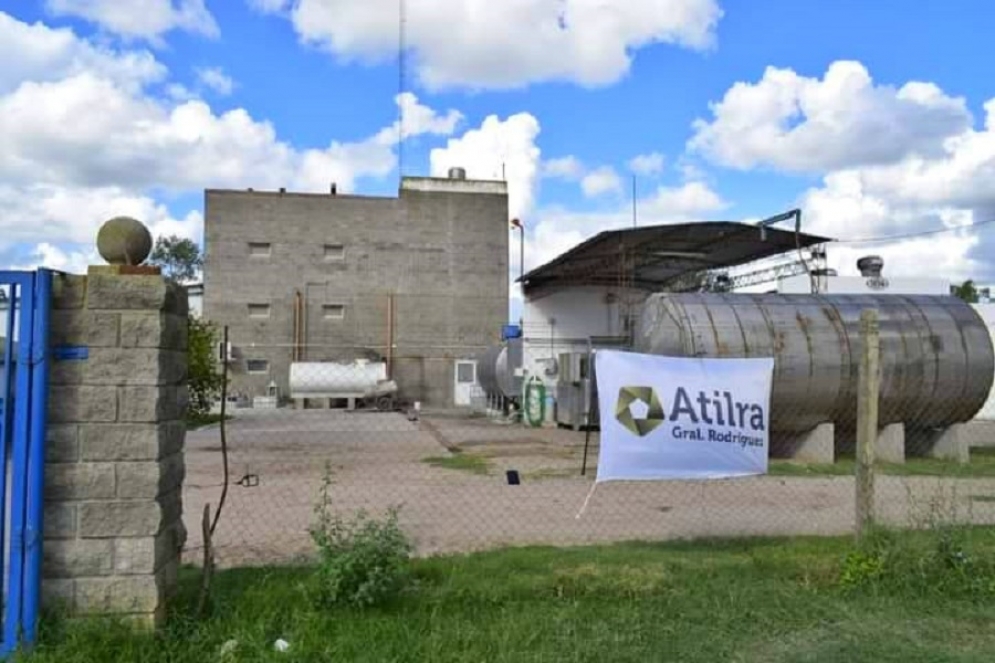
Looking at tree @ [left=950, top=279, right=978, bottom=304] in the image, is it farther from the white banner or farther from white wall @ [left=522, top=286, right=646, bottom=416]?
the white banner

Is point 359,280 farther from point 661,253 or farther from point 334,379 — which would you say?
point 661,253

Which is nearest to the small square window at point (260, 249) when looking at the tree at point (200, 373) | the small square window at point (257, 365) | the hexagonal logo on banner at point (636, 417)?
the small square window at point (257, 365)

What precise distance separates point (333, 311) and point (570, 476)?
1181 inches

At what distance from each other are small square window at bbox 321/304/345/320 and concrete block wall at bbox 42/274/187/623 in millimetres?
37579

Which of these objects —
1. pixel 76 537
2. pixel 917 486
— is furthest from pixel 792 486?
pixel 76 537

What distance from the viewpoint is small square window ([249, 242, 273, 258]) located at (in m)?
41.2

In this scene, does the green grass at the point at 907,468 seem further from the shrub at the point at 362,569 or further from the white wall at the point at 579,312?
the white wall at the point at 579,312

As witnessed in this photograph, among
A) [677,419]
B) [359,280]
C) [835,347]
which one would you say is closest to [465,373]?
[359,280]

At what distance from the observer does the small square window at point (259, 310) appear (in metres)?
40.8

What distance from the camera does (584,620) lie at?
4.71 m

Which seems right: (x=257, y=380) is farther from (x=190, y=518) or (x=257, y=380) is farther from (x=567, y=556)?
(x=567, y=556)

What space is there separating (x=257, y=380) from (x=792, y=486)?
3208cm

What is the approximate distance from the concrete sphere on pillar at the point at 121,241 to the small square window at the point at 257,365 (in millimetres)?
36889

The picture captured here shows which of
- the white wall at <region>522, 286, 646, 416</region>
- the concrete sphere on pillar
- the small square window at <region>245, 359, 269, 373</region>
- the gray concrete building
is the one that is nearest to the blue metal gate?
the concrete sphere on pillar
